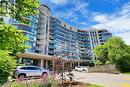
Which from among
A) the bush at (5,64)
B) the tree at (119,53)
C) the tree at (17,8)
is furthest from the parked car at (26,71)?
the tree at (119,53)

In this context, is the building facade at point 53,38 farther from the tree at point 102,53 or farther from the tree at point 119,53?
the tree at point 119,53

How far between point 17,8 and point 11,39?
4.31ft

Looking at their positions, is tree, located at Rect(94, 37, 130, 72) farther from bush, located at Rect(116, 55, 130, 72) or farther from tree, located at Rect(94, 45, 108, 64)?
tree, located at Rect(94, 45, 108, 64)

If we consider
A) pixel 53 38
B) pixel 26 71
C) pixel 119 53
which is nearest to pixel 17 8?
pixel 26 71

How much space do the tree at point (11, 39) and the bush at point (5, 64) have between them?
0.26 meters

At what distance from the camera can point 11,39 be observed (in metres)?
7.05

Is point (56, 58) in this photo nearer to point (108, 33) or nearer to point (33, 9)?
point (33, 9)

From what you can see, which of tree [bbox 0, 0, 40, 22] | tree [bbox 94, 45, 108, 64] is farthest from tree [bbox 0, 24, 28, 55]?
tree [bbox 94, 45, 108, 64]

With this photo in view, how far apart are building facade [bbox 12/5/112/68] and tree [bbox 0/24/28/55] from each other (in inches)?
1213

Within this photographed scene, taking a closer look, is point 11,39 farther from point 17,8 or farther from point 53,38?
point 53,38

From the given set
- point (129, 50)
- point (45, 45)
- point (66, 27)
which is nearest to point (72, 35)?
point (66, 27)

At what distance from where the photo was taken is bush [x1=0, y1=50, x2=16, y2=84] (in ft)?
23.0

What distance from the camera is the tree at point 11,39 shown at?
676 cm

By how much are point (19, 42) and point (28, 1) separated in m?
1.68
